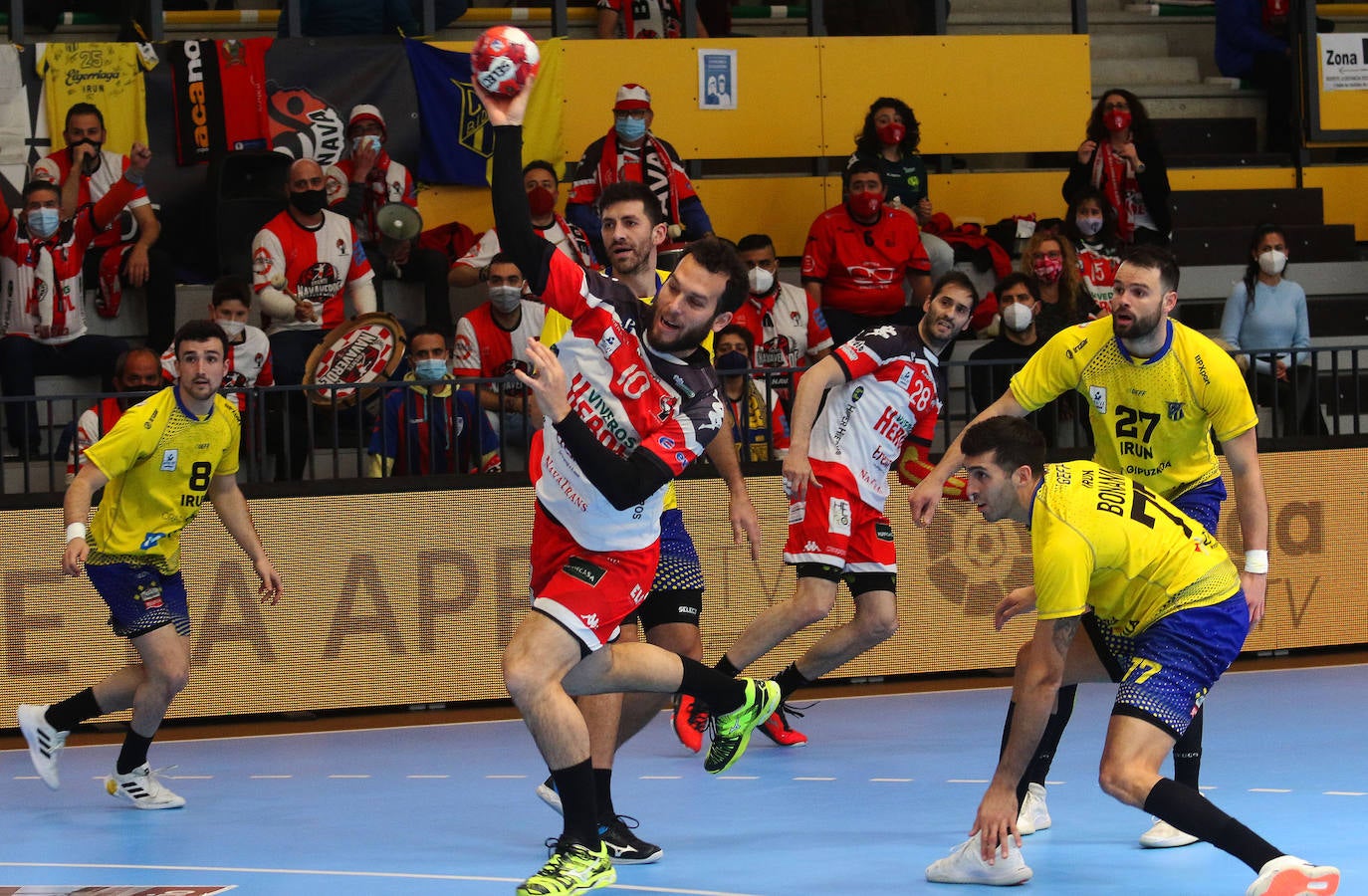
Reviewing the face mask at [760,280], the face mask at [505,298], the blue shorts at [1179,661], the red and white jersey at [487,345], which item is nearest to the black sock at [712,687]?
the blue shorts at [1179,661]

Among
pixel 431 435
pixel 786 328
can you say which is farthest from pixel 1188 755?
pixel 786 328

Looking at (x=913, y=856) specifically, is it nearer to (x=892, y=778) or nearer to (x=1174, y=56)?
(x=892, y=778)

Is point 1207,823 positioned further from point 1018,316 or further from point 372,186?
point 372,186

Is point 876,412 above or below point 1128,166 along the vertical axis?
below

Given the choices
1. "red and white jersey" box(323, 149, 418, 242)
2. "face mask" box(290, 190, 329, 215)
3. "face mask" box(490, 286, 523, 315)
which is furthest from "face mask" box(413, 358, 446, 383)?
"red and white jersey" box(323, 149, 418, 242)

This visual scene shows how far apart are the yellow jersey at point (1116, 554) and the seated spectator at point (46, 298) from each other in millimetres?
6488

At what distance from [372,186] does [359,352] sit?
211 cm

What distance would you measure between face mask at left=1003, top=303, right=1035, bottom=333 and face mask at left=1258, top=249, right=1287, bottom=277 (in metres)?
1.99

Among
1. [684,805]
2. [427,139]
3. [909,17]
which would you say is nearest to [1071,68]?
[909,17]

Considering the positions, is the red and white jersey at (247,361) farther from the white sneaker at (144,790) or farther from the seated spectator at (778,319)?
the white sneaker at (144,790)

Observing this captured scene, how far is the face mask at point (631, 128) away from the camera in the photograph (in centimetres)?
1131

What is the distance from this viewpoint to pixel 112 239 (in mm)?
10805

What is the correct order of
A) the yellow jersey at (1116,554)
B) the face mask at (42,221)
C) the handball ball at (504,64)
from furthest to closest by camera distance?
the face mask at (42,221), the handball ball at (504,64), the yellow jersey at (1116,554)

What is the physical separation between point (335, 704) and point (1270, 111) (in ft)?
30.9
